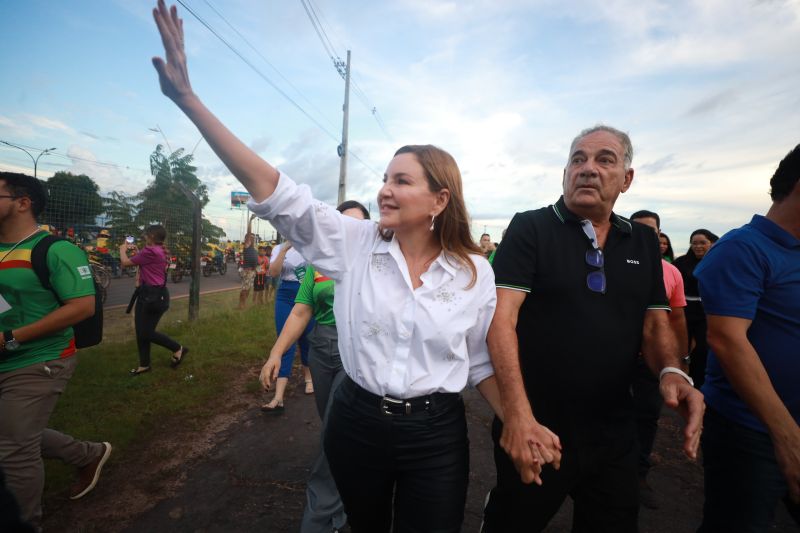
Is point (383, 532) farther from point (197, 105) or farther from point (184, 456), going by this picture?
point (184, 456)

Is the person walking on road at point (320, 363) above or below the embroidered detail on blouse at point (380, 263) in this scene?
below

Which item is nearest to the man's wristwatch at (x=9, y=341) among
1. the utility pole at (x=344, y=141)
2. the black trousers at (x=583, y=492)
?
the black trousers at (x=583, y=492)

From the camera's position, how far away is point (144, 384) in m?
4.98

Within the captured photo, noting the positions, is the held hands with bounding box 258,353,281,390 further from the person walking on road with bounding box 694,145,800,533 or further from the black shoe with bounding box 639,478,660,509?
the black shoe with bounding box 639,478,660,509

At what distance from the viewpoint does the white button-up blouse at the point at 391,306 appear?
157 cm

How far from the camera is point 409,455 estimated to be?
159 cm

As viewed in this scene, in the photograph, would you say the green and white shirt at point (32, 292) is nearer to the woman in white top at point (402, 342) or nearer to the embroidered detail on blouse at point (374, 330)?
the woman in white top at point (402, 342)

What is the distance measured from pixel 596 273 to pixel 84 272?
313 centimetres

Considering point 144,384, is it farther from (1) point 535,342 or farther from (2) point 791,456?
(2) point 791,456

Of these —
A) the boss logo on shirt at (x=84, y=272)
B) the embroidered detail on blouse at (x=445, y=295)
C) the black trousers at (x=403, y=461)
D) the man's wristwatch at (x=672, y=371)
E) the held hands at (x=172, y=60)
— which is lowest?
the black trousers at (x=403, y=461)

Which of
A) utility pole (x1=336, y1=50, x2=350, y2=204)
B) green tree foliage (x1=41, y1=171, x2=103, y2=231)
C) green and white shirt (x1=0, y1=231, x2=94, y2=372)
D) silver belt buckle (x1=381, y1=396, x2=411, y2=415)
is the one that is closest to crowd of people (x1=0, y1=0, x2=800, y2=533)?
silver belt buckle (x1=381, y1=396, x2=411, y2=415)

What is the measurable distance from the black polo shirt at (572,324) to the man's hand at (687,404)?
0.64 feet

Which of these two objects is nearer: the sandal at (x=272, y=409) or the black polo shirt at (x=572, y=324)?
the black polo shirt at (x=572, y=324)

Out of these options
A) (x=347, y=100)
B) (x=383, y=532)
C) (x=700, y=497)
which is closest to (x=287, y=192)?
(x=383, y=532)
